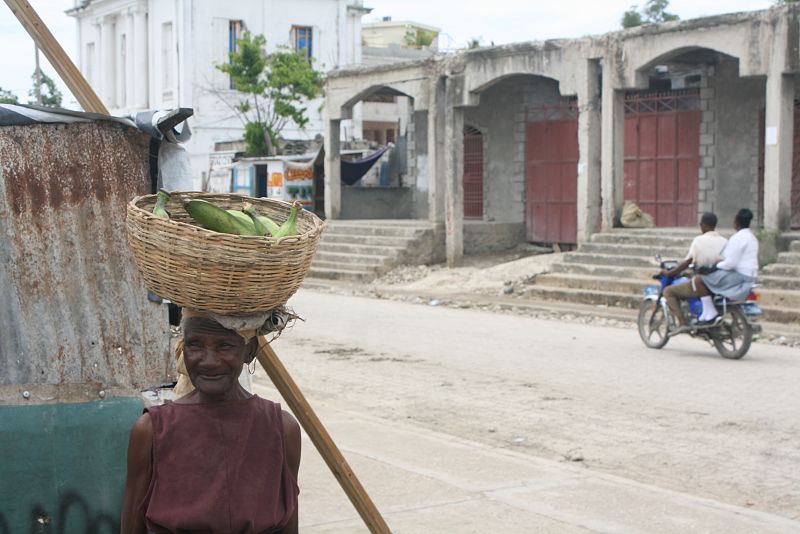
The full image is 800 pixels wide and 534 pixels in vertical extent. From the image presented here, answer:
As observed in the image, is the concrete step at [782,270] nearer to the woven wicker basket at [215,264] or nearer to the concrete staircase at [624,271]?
the concrete staircase at [624,271]

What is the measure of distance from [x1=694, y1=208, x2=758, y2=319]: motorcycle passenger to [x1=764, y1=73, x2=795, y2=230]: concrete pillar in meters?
5.57

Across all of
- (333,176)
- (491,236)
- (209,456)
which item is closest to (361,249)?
(491,236)

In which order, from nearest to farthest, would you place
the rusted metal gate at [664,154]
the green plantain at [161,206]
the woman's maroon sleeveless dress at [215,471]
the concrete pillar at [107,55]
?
the woman's maroon sleeveless dress at [215,471]
the green plantain at [161,206]
the rusted metal gate at [664,154]
the concrete pillar at [107,55]

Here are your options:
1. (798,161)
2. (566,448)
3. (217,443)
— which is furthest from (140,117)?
(798,161)

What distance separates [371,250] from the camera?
2398 cm

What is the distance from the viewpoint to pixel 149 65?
4266 centimetres

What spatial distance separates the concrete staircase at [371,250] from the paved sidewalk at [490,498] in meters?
15.5

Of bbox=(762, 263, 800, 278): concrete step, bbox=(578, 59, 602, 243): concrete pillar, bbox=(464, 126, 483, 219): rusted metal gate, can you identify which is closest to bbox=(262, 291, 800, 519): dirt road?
bbox=(762, 263, 800, 278): concrete step

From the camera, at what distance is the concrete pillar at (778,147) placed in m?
17.4

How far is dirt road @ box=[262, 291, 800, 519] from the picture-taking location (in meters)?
7.45

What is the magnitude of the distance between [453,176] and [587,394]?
13.5 meters

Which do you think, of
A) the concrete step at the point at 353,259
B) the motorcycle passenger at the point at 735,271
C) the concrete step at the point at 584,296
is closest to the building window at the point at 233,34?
the concrete step at the point at 353,259

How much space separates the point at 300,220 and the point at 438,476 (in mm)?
3435

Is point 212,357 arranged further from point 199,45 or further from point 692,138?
point 199,45
